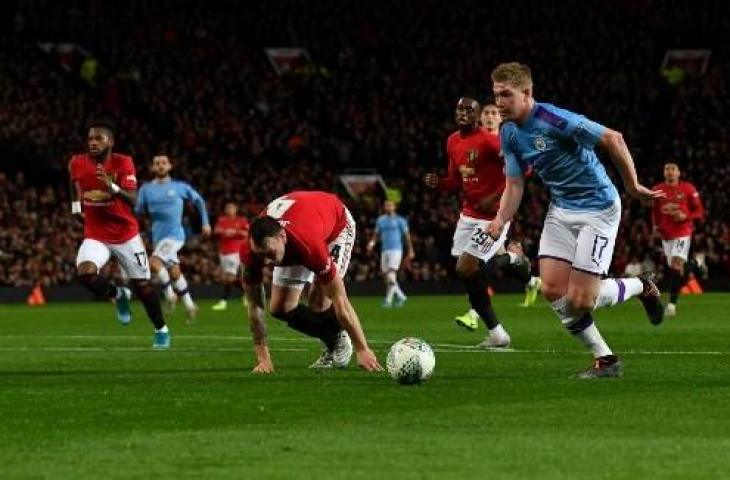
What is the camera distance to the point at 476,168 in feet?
58.1

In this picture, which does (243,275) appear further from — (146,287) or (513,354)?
(146,287)

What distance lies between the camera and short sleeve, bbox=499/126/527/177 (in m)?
13.2

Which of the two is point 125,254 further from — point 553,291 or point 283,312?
point 553,291

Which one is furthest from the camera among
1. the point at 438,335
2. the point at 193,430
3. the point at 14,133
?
the point at 14,133

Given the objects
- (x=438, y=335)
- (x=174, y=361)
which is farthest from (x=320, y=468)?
(x=438, y=335)

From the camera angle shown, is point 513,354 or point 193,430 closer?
point 193,430

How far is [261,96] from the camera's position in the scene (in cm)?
4791

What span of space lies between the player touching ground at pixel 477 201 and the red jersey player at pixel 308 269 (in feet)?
9.91

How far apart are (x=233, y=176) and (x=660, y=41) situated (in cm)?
1397

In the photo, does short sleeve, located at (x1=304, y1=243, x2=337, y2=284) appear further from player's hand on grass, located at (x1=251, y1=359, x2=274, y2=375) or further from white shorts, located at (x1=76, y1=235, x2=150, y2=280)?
white shorts, located at (x1=76, y1=235, x2=150, y2=280)

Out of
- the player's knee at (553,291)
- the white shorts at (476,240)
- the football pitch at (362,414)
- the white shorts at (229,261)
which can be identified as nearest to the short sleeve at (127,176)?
the football pitch at (362,414)

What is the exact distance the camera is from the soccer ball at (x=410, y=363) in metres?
12.5

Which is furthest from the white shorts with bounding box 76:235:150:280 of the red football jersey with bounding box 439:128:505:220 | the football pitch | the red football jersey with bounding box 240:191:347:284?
the red football jersey with bounding box 240:191:347:284

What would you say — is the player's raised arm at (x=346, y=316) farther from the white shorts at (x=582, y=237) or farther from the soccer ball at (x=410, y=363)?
the white shorts at (x=582, y=237)
